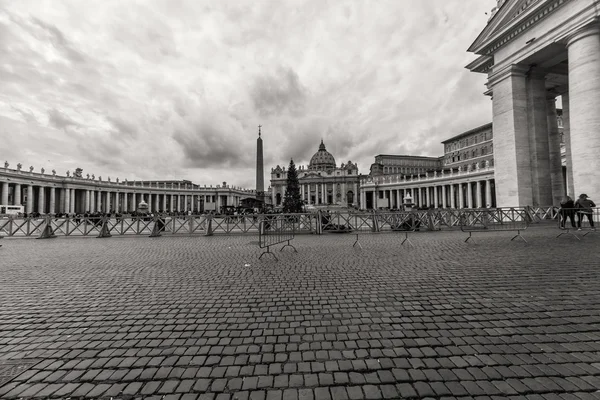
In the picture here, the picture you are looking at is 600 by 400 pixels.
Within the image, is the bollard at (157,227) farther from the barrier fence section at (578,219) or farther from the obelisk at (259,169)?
the obelisk at (259,169)

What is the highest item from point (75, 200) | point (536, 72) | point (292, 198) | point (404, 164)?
point (404, 164)

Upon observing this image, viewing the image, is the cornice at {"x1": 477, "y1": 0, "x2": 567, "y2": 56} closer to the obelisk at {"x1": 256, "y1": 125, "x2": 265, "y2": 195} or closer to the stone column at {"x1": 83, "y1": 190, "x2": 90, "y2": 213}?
the obelisk at {"x1": 256, "y1": 125, "x2": 265, "y2": 195}

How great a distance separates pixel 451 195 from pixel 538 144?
45873mm

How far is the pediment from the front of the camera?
17250 mm

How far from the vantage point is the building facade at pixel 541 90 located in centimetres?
1534

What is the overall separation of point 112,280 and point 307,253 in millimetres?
5328

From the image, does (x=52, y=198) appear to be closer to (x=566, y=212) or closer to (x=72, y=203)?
(x=72, y=203)

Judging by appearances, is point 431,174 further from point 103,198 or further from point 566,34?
point 103,198

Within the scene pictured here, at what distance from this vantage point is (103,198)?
253 feet

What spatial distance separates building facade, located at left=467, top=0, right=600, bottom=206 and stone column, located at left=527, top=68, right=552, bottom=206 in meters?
0.05

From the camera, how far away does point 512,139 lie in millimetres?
19531

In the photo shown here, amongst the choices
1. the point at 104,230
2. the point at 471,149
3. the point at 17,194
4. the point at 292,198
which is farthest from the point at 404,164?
the point at 17,194

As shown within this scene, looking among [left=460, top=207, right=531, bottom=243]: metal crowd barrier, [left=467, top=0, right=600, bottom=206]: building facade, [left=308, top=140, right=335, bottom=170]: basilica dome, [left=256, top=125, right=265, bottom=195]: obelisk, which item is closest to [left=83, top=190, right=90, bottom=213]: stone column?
[left=256, top=125, right=265, bottom=195]: obelisk

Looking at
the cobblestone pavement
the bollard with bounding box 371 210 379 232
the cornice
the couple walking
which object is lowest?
the cobblestone pavement
